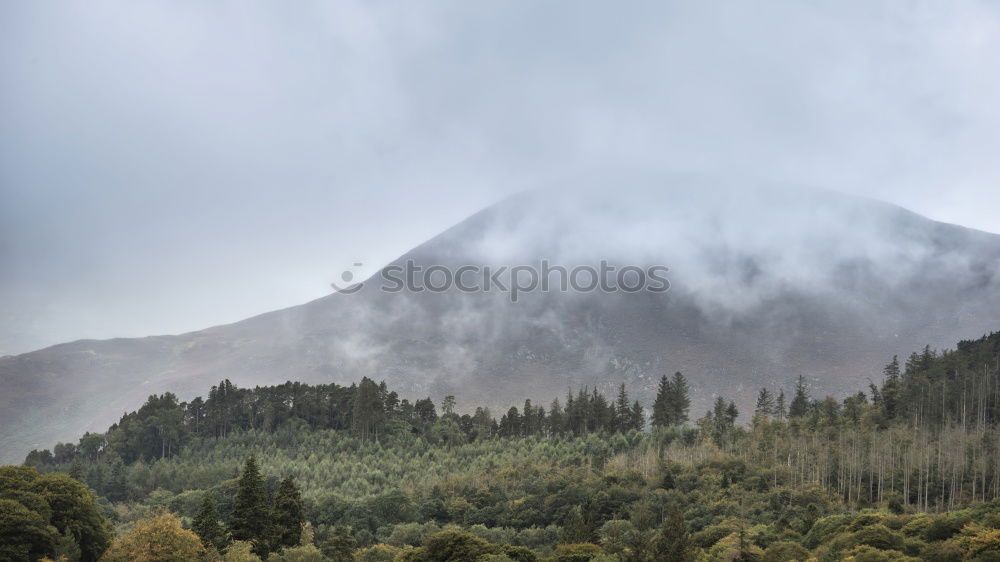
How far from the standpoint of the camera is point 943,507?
80438 millimetres

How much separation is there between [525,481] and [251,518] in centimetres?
4162

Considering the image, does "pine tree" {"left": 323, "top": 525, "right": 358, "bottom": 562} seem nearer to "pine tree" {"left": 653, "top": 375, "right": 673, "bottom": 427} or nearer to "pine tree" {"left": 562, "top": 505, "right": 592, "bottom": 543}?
"pine tree" {"left": 562, "top": 505, "right": 592, "bottom": 543}

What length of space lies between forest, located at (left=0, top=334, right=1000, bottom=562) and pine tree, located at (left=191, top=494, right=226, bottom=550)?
0.17 metres

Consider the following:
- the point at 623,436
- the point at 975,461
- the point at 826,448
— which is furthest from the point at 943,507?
the point at 623,436

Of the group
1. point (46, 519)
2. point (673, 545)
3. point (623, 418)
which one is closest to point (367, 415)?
point (623, 418)

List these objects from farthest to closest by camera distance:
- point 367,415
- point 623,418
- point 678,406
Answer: point 678,406 < point 623,418 < point 367,415

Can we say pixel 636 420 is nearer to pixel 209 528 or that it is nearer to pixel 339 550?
pixel 339 550

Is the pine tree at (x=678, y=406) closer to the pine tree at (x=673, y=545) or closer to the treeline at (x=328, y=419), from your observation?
the treeline at (x=328, y=419)

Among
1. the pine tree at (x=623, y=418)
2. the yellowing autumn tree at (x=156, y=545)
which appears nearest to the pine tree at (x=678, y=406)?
the pine tree at (x=623, y=418)

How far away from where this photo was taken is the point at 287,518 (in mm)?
72188

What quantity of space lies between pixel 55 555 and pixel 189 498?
4936cm

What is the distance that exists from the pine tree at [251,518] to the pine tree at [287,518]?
1.43 metres

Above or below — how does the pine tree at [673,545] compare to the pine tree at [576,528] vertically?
above

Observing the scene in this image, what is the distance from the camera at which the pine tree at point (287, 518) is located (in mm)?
71062
